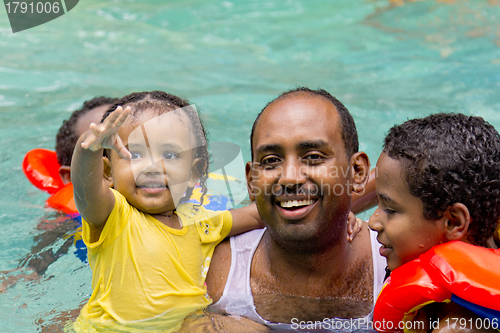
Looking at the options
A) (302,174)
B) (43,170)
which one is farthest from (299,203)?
(43,170)

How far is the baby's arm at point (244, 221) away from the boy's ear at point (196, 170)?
0.33 meters

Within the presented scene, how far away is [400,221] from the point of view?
2559 millimetres

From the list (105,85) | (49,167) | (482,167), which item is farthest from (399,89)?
(482,167)

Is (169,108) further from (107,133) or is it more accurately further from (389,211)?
(389,211)

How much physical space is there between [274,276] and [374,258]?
582 mm

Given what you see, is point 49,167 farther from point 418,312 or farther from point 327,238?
point 418,312

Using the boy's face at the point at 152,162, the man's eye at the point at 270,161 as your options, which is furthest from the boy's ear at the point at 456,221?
the boy's face at the point at 152,162

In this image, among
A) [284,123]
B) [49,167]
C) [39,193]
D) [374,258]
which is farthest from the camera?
[39,193]

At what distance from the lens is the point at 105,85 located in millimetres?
7898

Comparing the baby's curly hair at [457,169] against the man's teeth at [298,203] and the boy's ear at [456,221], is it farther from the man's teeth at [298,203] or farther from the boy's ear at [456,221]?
the man's teeth at [298,203]

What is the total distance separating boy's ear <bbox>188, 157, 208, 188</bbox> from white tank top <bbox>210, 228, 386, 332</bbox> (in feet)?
1.51

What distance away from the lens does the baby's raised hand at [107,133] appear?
2262mm

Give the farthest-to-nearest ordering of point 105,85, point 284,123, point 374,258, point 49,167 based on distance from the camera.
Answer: point 105,85, point 49,167, point 374,258, point 284,123

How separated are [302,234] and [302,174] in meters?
0.31
